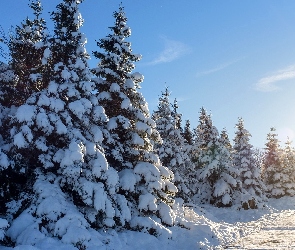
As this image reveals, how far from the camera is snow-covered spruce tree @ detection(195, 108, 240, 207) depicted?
33781mm

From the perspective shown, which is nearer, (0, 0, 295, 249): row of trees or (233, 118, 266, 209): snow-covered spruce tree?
(0, 0, 295, 249): row of trees

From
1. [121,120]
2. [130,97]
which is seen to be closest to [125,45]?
[130,97]

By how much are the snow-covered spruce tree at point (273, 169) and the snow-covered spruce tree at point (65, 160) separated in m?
33.4

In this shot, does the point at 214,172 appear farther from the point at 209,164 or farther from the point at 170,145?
the point at 170,145

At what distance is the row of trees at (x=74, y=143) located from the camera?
12367 mm

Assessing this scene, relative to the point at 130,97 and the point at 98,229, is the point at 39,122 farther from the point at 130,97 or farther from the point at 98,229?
the point at 130,97

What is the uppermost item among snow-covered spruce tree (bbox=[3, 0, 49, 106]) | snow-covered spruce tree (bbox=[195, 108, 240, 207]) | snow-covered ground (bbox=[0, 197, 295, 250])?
snow-covered spruce tree (bbox=[3, 0, 49, 106])

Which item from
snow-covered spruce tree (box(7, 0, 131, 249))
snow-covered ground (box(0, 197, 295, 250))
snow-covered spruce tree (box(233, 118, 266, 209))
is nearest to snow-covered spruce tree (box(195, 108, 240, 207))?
snow-covered spruce tree (box(233, 118, 266, 209))

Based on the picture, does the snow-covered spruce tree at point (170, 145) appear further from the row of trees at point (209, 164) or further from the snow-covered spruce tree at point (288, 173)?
the snow-covered spruce tree at point (288, 173)

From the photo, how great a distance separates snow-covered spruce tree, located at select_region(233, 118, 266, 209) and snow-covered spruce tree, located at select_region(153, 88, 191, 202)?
10095mm

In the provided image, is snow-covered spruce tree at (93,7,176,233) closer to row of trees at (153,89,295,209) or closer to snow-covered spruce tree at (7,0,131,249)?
snow-covered spruce tree at (7,0,131,249)

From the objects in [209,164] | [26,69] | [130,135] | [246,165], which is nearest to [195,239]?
[130,135]

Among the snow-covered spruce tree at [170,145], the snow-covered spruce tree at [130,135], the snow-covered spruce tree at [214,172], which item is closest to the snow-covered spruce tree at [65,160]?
the snow-covered spruce tree at [130,135]

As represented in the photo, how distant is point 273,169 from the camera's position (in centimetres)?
4309
